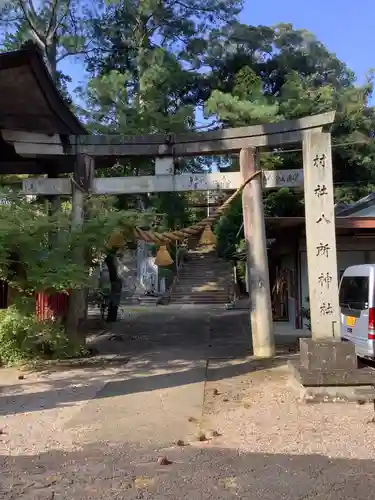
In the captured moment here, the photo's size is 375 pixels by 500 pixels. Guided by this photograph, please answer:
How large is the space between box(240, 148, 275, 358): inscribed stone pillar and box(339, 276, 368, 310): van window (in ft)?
4.85

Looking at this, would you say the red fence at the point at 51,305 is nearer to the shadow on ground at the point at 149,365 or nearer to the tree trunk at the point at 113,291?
the shadow on ground at the point at 149,365

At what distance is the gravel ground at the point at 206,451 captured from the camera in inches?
168

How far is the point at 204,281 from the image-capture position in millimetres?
35781

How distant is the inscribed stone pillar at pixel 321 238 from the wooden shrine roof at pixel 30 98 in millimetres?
4338

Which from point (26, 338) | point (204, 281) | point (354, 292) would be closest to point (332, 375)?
point (354, 292)

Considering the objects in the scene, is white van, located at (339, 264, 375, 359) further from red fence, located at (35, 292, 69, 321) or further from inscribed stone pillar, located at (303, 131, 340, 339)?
red fence, located at (35, 292, 69, 321)

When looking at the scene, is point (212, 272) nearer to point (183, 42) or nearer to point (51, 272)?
point (183, 42)

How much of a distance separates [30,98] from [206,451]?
22.6ft

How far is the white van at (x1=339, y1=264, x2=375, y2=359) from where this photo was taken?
366 inches

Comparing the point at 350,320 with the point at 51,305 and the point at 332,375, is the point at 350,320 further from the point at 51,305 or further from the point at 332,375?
the point at 51,305

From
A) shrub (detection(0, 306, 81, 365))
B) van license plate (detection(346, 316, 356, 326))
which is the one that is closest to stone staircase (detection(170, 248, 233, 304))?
van license plate (detection(346, 316, 356, 326))

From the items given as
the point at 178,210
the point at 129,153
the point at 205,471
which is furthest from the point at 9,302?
the point at 178,210

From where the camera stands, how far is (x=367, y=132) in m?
25.5

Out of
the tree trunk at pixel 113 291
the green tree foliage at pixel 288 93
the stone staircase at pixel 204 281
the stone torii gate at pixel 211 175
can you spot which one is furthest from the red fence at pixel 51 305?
the stone staircase at pixel 204 281
